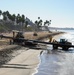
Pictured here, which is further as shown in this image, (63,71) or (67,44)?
(67,44)

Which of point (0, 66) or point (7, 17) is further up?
point (7, 17)

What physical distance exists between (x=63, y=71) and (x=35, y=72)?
282 centimetres

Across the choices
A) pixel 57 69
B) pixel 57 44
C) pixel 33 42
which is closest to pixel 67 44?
pixel 57 44

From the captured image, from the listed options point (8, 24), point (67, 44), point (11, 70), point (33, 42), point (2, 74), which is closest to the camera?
point (2, 74)

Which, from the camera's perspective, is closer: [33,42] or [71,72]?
[71,72]

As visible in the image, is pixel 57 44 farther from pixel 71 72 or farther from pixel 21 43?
pixel 71 72

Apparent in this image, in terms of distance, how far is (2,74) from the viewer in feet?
76.9

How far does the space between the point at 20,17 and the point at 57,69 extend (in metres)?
170

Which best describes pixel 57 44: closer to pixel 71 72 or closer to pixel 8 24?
pixel 71 72

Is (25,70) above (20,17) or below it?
below

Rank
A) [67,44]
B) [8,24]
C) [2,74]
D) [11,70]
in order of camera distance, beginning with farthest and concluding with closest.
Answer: [8,24] → [67,44] → [11,70] → [2,74]

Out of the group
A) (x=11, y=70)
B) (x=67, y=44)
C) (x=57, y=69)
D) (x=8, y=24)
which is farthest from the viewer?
(x=8, y=24)

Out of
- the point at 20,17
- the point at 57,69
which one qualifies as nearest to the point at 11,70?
the point at 57,69

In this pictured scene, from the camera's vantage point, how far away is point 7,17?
199 metres
